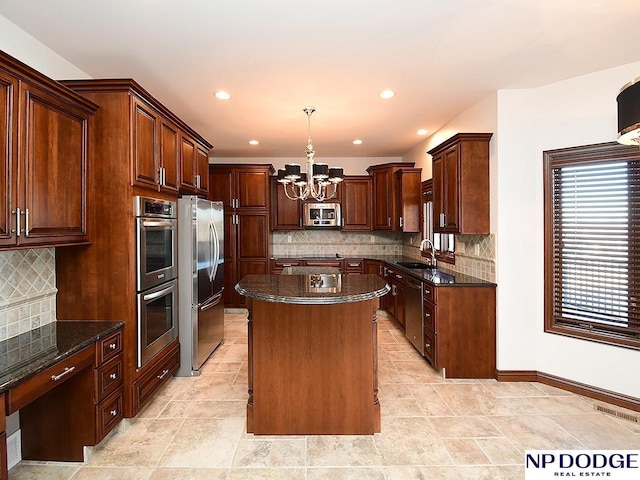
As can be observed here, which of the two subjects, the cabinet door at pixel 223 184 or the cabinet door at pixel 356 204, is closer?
the cabinet door at pixel 223 184

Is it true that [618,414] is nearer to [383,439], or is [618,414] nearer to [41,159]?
[383,439]

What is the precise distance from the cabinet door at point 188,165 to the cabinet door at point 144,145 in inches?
20.6

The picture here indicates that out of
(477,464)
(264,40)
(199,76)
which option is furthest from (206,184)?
(477,464)

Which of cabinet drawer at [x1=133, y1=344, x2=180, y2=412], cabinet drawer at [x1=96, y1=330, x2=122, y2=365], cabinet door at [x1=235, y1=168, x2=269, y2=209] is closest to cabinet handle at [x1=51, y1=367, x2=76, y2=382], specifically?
cabinet drawer at [x1=96, y1=330, x2=122, y2=365]

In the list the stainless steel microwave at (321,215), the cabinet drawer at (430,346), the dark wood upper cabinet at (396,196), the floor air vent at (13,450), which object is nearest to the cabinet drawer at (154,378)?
the floor air vent at (13,450)

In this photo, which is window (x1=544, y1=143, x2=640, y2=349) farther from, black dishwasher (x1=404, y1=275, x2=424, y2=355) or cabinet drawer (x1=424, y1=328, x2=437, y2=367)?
black dishwasher (x1=404, y1=275, x2=424, y2=355)

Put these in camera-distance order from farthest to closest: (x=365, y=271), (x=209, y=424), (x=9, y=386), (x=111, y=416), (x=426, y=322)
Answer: (x=365, y=271), (x=426, y=322), (x=209, y=424), (x=111, y=416), (x=9, y=386)

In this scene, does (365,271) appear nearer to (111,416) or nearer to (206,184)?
(206,184)

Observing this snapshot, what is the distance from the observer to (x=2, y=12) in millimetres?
2016

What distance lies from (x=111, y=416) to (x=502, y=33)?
3.75 meters

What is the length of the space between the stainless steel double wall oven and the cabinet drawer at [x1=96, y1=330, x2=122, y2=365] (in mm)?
160

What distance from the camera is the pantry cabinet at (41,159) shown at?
1.69 metres

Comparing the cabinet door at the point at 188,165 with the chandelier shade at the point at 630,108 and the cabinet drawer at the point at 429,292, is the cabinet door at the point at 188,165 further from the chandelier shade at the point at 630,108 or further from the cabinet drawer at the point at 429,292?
the chandelier shade at the point at 630,108

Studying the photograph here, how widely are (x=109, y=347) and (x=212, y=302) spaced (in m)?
1.56
